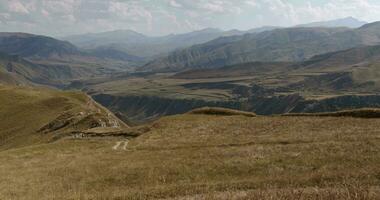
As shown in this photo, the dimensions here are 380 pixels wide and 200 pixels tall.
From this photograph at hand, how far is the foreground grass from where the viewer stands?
24.2 meters

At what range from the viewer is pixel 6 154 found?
60219mm

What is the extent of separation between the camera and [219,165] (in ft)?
114

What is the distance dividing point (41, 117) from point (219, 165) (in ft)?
315

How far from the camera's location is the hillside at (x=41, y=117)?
3959 inches

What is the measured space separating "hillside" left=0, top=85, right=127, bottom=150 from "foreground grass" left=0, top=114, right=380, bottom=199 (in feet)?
124

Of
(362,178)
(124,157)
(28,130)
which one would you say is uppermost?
(362,178)

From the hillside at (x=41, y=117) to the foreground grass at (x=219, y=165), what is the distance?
3794 centimetres

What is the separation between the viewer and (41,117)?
4756 inches

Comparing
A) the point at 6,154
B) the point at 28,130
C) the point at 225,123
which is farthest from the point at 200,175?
the point at 28,130

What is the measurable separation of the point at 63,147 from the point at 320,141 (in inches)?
1426

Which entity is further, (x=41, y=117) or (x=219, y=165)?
(x=41, y=117)

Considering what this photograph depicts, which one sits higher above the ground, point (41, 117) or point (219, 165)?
point (219, 165)

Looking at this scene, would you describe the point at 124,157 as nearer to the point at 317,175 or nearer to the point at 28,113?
the point at 317,175

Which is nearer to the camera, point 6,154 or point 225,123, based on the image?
point 6,154
